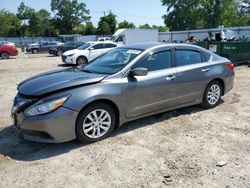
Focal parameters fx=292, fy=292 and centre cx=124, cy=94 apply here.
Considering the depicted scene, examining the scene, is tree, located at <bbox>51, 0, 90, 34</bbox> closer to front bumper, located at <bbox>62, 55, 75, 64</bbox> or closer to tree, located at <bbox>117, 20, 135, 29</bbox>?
tree, located at <bbox>117, 20, 135, 29</bbox>

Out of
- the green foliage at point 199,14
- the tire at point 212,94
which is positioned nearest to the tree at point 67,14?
the green foliage at point 199,14

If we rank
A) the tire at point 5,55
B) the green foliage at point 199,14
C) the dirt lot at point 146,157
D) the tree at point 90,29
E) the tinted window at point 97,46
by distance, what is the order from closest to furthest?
1. the dirt lot at point 146,157
2. the tinted window at point 97,46
3. the tire at point 5,55
4. the green foliage at point 199,14
5. the tree at point 90,29

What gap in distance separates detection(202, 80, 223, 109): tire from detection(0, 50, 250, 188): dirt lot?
0.56 metres

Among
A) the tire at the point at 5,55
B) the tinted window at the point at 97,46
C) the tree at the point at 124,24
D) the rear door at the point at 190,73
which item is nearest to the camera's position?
the rear door at the point at 190,73

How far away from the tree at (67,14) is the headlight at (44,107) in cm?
8123

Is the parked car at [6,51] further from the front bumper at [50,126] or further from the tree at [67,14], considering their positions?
the tree at [67,14]

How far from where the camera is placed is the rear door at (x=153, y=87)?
499 centimetres

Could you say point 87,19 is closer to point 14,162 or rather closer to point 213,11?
point 213,11

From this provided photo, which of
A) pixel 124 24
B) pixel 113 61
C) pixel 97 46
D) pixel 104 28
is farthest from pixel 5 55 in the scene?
pixel 124 24

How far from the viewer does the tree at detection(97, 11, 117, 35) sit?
70.1 m

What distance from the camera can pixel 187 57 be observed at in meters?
5.95

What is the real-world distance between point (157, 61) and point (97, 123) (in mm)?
1698

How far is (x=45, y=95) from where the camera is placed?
14.2ft

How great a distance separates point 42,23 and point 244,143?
79433mm
